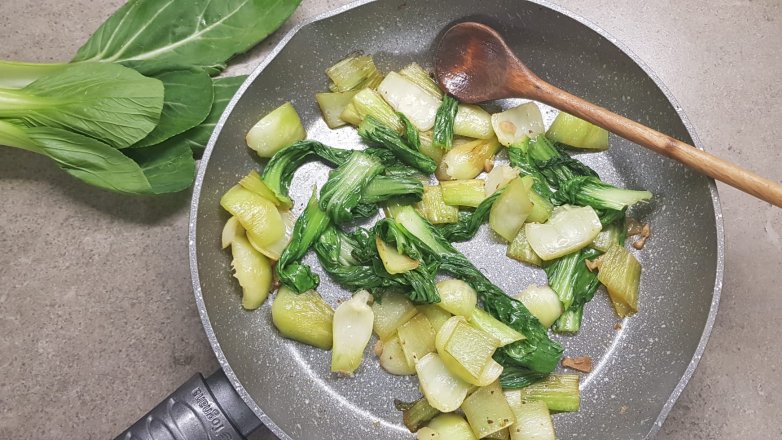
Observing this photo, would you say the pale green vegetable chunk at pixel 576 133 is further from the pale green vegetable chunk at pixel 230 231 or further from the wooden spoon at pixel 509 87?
the pale green vegetable chunk at pixel 230 231

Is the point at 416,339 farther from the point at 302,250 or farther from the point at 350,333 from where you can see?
the point at 302,250

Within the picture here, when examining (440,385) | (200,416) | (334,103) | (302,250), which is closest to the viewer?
(200,416)

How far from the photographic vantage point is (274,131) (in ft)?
6.19

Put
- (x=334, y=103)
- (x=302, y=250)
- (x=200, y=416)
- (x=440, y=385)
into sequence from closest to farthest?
(x=200, y=416), (x=440, y=385), (x=302, y=250), (x=334, y=103)

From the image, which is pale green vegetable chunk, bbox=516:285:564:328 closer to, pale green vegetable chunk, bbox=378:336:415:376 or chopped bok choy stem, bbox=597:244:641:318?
chopped bok choy stem, bbox=597:244:641:318

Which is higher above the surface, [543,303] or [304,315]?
[543,303]

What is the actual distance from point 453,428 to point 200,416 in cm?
64

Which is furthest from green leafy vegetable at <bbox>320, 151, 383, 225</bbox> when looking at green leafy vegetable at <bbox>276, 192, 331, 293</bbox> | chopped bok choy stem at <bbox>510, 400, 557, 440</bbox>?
chopped bok choy stem at <bbox>510, 400, 557, 440</bbox>

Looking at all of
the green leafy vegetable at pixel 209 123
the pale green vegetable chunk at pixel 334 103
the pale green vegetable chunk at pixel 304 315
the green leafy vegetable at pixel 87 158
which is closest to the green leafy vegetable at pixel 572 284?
the pale green vegetable chunk at pixel 304 315

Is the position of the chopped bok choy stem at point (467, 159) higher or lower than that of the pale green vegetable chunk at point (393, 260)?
higher

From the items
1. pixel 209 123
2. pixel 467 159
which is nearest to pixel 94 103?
pixel 209 123

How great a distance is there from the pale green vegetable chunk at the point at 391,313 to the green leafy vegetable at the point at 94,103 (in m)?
0.77

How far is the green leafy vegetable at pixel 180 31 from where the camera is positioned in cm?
191

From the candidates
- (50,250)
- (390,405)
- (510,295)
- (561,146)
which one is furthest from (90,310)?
(561,146)
